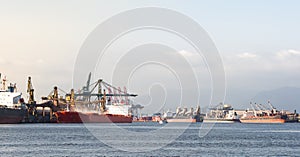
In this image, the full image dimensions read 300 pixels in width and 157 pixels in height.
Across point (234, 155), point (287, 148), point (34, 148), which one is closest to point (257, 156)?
point (234, 155)

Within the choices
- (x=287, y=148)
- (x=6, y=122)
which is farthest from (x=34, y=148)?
(x=6, y=122)

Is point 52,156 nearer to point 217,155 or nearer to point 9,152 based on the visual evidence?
point 9,152

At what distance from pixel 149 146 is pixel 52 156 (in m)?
19.5

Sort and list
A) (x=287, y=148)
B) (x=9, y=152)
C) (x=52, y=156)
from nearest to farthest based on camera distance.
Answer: (x=52, y=156)
(x=9, y=152)
(x=287, y=148)

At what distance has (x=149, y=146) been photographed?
86.2m

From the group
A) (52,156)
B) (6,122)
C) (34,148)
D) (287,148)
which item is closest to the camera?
(52,156)

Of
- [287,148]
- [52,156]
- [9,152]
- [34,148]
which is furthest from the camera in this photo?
[287,148]

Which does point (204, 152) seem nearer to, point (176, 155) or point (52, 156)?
point (176, 155)

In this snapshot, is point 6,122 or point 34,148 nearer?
point 34,148

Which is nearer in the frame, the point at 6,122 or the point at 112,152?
the point at 112,152

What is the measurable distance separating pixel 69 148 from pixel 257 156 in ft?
80.4

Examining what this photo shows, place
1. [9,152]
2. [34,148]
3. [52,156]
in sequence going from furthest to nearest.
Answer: [34,148] < [9,152] < [52,156]

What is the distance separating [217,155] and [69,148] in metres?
20.1

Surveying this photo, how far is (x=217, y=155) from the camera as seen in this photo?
73750 mm
